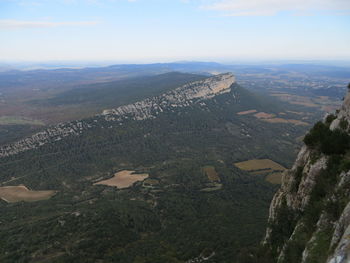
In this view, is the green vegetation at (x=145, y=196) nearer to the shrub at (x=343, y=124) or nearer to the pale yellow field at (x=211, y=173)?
the pale yellow field at (x=211, y=173)

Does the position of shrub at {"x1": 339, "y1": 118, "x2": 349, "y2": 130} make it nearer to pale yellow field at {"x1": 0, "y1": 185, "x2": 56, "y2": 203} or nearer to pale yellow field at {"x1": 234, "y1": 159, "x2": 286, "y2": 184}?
pale yellow field at {"x1": 234, "y1": 159, "x2": 286, "y2": 184}

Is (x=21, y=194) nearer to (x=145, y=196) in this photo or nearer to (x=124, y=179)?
(x=124, y=179)

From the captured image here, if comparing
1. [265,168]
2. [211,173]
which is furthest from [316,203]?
[265,168]

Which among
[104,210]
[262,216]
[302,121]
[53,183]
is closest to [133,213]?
[104,210]

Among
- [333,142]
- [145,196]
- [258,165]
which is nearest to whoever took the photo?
[333,142]

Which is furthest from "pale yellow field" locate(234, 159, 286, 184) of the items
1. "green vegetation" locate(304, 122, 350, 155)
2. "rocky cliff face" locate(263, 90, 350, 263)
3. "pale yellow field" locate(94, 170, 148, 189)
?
"green vegetation" locate(304, 122, 350, 155)

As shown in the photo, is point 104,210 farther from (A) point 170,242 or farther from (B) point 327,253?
(B) point 327,253
